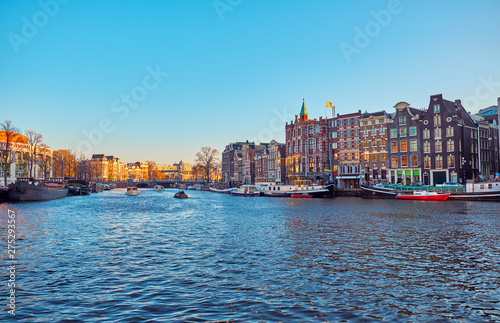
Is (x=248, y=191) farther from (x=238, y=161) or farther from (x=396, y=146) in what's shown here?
(x=238, y=161)

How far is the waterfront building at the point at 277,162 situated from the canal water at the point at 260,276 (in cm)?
9799

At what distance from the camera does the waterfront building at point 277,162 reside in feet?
419

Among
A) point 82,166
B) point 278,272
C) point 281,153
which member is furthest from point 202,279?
point 82,166

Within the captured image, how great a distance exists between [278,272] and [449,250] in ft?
38.4

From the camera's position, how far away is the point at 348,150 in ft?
332

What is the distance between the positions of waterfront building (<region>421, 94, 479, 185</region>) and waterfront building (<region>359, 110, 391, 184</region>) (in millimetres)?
10709

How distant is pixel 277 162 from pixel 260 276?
113173 mm

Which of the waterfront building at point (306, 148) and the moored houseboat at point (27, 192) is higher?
the waterfront building at point (306, 148)

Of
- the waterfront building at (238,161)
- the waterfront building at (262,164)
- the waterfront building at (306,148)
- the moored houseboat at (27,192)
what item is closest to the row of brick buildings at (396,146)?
the waterfront building at (306,148)

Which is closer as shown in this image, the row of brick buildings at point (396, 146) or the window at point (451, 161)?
the window at point (451, 161)

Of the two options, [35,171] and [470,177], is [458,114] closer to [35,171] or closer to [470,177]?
[470,177]

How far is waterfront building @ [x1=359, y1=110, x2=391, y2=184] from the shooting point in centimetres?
9275

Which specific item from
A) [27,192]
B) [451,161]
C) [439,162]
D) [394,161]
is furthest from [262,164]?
[27,192]

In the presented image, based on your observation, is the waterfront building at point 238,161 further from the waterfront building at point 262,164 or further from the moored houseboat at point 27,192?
the moored houseboat at point 27,192
